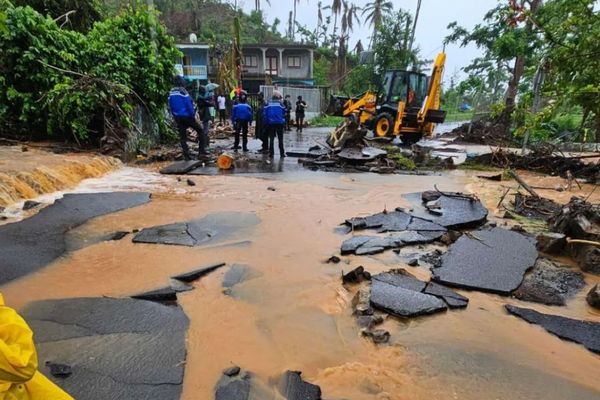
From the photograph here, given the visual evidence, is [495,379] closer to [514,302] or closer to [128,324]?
[514,302]

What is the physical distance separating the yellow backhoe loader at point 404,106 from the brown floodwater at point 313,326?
9369mm

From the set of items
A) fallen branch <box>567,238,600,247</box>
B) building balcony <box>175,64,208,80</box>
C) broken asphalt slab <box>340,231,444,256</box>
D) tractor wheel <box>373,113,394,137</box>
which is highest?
building balcony <box>175,64,208,80</box>

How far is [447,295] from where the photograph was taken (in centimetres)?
355

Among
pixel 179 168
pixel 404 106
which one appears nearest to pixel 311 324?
pixel 179 168

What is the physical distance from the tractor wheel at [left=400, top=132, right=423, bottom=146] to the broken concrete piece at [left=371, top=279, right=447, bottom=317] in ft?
39.2

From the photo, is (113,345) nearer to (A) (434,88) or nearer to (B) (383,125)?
(A) (434,88)

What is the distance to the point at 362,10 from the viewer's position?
39.2 meters

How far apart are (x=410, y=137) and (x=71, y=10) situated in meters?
12.3

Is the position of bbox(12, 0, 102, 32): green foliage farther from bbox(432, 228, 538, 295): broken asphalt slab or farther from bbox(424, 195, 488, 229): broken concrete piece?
bbox(432, 228, 538, 295): broken asphalt slab

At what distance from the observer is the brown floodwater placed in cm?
249

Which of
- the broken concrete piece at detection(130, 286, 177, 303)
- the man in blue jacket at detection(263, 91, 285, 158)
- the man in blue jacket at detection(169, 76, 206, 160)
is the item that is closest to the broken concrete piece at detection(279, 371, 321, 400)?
the broken concrete piece at detection(130, 286, 177, 303)

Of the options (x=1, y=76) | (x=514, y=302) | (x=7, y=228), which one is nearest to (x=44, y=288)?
(x=7, y=228)

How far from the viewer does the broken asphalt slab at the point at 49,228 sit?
397cm

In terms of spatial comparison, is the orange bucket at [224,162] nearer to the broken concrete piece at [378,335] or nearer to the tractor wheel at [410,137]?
the broken concrete piece at [378,335]
